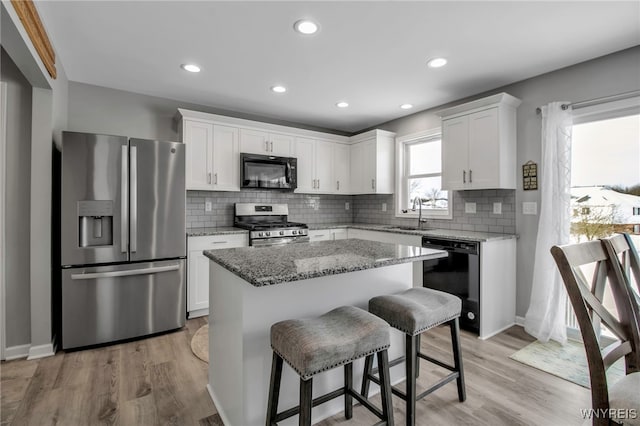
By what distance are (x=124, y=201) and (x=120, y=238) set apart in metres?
0.32

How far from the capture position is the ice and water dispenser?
261cm

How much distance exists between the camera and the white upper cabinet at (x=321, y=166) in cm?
446

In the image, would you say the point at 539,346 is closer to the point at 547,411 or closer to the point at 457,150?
the point at 547,411

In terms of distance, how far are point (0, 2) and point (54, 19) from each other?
2.56 ft

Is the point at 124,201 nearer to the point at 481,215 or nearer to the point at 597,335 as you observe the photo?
A: the point at 597,335

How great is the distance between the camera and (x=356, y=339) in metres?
1.33

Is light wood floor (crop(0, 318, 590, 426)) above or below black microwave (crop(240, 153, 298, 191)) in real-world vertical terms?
below

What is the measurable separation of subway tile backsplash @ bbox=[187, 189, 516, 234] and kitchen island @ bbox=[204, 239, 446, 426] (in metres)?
1.83

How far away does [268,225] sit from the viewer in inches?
153

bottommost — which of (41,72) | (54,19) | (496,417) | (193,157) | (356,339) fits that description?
(496,417)

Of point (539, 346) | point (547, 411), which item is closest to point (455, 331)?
point (547, 411)

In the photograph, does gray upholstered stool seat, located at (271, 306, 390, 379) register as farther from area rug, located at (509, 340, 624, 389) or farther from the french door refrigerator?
the french door refrigerator

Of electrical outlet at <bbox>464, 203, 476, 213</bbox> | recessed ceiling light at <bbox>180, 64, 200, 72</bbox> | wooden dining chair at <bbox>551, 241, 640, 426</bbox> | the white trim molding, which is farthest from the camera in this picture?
electrical outlet at <bbox>464, 203, 476, 213</bbox>

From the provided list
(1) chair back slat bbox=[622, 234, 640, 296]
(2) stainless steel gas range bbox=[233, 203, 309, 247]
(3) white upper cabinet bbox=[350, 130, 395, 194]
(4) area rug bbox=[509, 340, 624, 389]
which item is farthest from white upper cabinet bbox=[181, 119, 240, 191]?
(1) chair back slat bbox=[622, 234, 640, 296]
